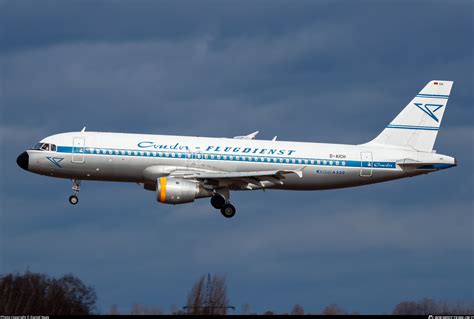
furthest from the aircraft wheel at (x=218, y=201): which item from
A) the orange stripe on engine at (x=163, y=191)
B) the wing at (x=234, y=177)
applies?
the orange stripe on engine at (x=163, y=191)

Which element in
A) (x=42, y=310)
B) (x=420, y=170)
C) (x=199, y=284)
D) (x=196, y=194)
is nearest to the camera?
(x=199, y=284)

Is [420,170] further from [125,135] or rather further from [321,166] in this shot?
[125,135]

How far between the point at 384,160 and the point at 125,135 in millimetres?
17990

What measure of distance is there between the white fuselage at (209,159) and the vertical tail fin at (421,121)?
2.52 m

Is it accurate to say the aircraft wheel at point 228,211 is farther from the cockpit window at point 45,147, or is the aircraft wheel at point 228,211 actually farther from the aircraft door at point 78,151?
the cockpit window at point 45,147

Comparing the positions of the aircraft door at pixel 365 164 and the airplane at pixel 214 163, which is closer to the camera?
the airplane at pixel 214 163

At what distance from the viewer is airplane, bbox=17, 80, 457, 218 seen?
7862cm

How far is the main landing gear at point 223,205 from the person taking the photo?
3167 inches

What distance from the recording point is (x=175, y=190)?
77750 millimetres

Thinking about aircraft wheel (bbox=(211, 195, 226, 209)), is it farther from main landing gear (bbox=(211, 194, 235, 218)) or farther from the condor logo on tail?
the condor logo on tail

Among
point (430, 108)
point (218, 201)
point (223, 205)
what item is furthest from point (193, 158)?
point (430, 108)

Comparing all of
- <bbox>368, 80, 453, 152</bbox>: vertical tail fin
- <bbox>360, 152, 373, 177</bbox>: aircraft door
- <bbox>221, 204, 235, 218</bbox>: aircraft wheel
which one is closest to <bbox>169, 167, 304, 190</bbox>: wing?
<bbox>221, 204, 235, 218</bbox>: aircraft wheel

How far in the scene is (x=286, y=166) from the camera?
80938 millimetres

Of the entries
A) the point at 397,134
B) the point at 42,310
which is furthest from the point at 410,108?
the point at 42,310
